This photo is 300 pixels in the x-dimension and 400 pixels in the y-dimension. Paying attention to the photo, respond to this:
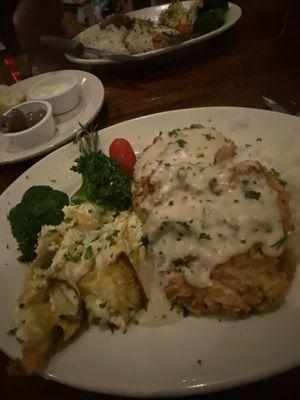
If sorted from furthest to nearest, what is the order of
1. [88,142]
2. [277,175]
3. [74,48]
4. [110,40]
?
1. [110,40]
2. [74,48]
3. [88,142]
4. [277,175]

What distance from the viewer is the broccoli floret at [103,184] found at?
223cm

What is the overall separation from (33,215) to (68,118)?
4.36 ft

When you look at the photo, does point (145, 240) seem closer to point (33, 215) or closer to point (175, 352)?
point (175, 352)

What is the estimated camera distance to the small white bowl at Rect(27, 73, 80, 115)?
319 cm

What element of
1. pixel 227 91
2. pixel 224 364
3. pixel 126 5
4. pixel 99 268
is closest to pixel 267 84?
pixel 227 91

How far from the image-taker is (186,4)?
4.08 m

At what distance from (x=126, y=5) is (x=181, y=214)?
15.4 feet

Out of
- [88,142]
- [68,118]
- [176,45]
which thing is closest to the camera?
[88,142]

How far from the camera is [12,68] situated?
4.23m

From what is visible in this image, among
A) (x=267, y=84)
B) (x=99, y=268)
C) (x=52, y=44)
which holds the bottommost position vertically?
(x=267, y=84)

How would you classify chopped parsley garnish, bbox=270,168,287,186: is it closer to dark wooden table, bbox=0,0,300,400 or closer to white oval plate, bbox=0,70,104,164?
dark wooden table, bbox=0,0,300,400

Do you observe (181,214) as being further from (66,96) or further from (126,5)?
(126,5)

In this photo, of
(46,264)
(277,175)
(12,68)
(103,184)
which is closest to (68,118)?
(103,184)

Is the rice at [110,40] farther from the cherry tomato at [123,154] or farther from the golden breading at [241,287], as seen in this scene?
the golden breading at [241,287]
